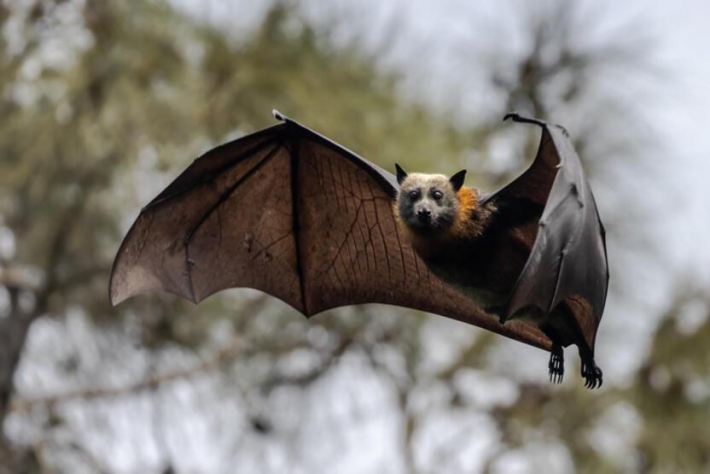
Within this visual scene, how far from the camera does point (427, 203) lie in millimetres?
4348

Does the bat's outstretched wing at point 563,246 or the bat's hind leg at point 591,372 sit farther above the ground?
the bat's outstretched wing at point 563,246

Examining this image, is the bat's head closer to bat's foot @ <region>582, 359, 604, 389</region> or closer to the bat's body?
the bat's body

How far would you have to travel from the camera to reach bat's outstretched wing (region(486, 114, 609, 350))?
373 cm

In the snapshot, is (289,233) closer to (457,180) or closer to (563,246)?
(457,180)

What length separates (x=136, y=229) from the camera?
4848mm

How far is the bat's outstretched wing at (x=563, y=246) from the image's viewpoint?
373 cm

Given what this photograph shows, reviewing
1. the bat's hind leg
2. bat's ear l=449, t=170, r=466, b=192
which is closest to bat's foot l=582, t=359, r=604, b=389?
the bat's hind leg

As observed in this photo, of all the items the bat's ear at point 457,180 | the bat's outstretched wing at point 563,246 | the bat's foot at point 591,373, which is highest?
the bat's ear at point 457,180

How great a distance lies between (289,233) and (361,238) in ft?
1.23

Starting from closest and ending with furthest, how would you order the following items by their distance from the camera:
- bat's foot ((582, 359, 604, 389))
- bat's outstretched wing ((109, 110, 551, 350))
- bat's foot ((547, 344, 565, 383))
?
bat's foot ((582, 359, 604, 389))
bat's foot ((547, 344, 565, 383))
bat's outstretched wing ((109, 110, 551, 350))

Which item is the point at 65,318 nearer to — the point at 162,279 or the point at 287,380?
the point at 287,380

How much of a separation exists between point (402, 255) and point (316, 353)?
528cm

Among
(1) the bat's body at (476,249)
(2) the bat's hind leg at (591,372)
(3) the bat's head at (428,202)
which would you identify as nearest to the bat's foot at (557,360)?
(1) the bat's body at (476,249)

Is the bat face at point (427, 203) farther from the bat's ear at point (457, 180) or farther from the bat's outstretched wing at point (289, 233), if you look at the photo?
the bat's outstretched wing at point (289, 233)
